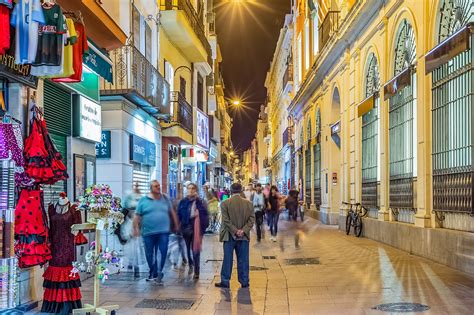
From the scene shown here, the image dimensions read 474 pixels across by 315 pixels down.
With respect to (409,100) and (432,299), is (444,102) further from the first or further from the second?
(432,299)

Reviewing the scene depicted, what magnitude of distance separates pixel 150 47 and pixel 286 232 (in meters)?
8.48

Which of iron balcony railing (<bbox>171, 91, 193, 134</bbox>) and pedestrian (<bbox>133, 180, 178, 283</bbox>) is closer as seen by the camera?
pedestrian (<bbox>133, 180, 178, 283</bbox>)

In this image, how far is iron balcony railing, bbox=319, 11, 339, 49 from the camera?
23.7 meters

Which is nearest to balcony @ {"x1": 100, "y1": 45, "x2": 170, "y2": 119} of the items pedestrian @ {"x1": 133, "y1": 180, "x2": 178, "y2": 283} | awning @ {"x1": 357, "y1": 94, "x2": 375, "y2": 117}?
pedestrian @ {"x1": 133, "y1": 180, "x2": 178, "y2": 283}

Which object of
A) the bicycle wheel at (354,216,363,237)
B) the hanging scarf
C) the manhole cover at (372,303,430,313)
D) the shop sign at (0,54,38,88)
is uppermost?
the shop sign at (0,54,38,88)

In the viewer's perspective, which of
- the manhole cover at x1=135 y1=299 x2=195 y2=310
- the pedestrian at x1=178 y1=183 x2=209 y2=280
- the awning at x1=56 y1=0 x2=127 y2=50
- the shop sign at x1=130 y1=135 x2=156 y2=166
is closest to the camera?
the manhole cover at x1=135 y1=299 x2=195 y2=310

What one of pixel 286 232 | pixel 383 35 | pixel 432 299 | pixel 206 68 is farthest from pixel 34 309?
pixel 206 68

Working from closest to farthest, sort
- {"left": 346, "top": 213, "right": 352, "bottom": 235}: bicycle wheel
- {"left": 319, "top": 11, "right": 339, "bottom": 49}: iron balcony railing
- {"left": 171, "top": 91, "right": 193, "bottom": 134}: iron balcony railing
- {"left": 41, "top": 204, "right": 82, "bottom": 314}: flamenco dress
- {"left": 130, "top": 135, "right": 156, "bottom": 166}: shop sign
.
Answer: {"left": 41, "top": 204, "right": 82, "bottom": 314}: flamenco dress → {"left": 130, "top": 135, "right": 156, "bottom": 166}: shop sign → {"left": 346, "top": 213, "right": 352, "bottom": 235}: bicycle wheel → {"left": 171, "top": 91, "right": 193, "bottom": 134}: iron balcony railing → {"left": 319, "top": 11, "right": 339, "bottom": 49}: iron balcony railing

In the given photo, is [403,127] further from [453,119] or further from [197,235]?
[197,235]

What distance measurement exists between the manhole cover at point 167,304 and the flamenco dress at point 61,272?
1.22 meters

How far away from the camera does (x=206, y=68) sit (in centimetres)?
2927

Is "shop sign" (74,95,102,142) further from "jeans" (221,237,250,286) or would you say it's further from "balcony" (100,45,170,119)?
"jeans" (221,237,250,286)

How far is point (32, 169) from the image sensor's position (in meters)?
7.54

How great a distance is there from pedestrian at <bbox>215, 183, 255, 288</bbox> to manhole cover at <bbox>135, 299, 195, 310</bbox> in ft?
4.11
